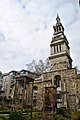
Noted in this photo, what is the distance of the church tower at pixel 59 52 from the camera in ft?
129

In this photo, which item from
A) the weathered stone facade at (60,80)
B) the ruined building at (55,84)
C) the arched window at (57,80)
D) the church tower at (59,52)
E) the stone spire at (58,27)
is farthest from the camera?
the stone spire at (58,27)

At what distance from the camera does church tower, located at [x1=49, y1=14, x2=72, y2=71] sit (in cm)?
3947

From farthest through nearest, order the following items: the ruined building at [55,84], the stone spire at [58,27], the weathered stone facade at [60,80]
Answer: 1. the stone spire at [58,27]
2. the weathered stone facade at [60,80]
3. the ruined building at [55,84]

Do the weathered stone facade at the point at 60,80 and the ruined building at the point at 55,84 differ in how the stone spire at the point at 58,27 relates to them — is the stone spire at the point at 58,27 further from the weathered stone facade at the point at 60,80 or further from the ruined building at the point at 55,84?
the weathered stone facade at the point at 60,80

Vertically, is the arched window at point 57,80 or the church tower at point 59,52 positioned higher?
the church tower at point 59,52

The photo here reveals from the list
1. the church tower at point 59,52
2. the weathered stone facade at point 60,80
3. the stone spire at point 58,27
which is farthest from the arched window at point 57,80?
the stone spire at point 58,27

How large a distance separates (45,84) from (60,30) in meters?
17.9

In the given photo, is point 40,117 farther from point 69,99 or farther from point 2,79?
point 2,79

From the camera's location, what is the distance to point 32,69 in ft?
155

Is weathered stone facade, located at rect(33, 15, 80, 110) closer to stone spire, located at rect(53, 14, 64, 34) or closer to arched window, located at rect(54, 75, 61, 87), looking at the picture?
arched window, located at rect(54, 75, 61, 87)

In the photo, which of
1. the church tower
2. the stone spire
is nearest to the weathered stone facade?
the church tower

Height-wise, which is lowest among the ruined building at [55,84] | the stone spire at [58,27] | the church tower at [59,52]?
the ruined building at [55,84]

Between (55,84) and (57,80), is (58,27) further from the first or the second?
(55,84)

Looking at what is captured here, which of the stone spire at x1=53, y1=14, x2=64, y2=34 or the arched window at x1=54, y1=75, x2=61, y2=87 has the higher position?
the stone spire at x1=53, y1=14, x2=64, y2=34
